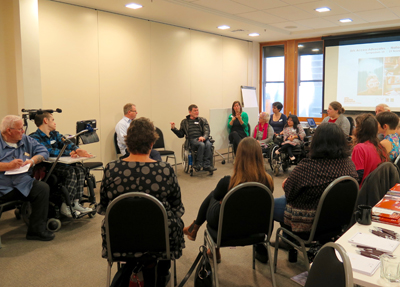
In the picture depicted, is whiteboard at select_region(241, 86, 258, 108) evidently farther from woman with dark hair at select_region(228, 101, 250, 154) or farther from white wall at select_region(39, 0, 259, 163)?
woman with dark hair at select_region(228, 101, 250, 154)

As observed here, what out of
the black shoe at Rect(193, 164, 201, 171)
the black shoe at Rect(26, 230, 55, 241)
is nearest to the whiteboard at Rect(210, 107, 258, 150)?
the black shoe at Rect(193, 164, 201, 171)

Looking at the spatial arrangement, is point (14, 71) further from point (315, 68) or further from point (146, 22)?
point (315, 68)

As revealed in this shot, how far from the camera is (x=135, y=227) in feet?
6.52

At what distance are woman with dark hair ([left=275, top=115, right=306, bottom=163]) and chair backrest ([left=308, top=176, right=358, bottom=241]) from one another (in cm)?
366

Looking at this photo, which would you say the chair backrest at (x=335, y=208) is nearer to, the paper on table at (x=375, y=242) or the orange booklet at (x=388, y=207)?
the orange booklet at (x=388, y=207)

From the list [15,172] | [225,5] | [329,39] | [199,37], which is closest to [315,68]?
[329,39]

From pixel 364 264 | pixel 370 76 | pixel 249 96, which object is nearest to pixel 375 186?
pixel 364 264

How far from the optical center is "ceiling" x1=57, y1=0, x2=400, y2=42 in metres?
5.51

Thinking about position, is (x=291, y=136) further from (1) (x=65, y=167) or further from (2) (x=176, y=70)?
(1) (x=65, y=167)

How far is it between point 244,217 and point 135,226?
2.31ft

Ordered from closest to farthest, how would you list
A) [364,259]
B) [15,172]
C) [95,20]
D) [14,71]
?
[364,259] → [15,172] → [14,71] → [95,20]

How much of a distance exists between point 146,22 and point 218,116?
2.32 metres

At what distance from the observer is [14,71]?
14.6 feet

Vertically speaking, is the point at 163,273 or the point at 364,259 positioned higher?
the point at 364,259
